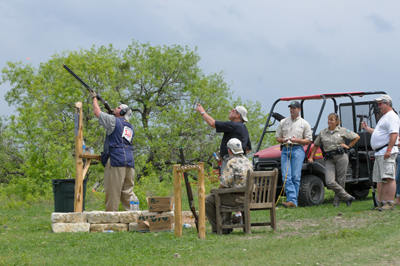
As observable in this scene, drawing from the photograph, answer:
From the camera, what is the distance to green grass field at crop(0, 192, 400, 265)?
192 inches

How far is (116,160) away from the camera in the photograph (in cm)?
795

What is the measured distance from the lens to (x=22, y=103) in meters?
29.5

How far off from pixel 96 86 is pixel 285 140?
58.4 feet

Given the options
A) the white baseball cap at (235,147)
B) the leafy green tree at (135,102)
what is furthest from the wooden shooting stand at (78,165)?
the leafy green tree at (135,102)

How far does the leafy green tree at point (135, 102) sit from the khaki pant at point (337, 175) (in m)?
11.9

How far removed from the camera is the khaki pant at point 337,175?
977cm

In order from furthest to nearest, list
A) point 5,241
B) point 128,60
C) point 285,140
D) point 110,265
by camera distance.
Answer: point 128,60 < point 285,140 < point 5,241 < point 110,265

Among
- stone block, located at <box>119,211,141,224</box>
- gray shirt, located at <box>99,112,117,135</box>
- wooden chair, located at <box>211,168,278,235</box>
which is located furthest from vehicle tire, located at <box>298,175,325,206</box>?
gray shirt, located at <box>99,112,117,135</box>

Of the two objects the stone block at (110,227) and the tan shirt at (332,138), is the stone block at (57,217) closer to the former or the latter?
the stone block at (110,227)

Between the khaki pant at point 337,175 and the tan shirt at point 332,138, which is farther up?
the tan shirt at point 332,138

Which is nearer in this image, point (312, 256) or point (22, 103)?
point (312, 256)

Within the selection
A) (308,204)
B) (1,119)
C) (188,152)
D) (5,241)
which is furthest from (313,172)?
(1,119)

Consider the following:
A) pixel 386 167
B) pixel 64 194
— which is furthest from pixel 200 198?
pixel 386 167

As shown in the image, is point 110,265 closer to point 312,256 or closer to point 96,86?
point 312,256
